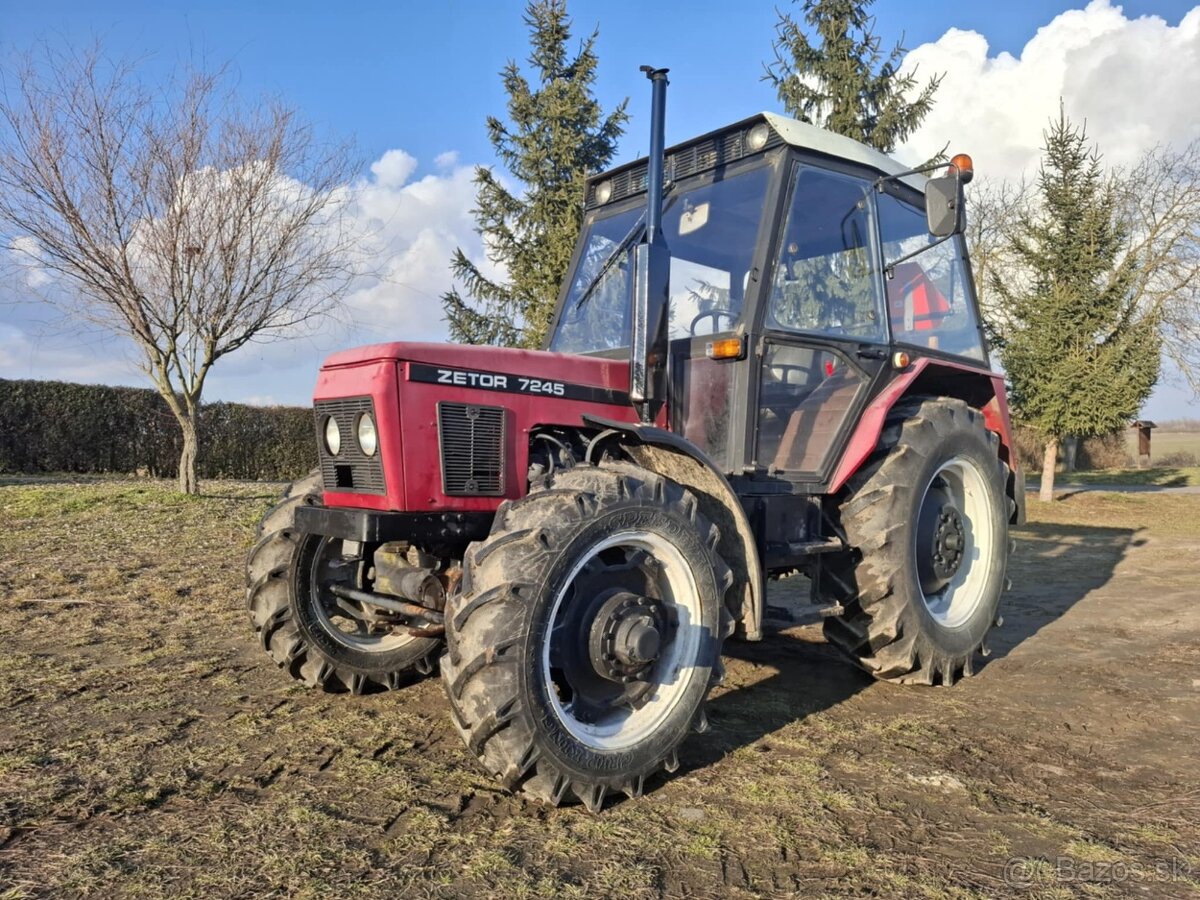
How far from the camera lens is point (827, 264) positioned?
4.19 metres

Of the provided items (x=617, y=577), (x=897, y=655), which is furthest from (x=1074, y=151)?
(x=617, y=577)

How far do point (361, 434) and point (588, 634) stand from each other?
1138 millimetres

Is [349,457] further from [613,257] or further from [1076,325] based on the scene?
[1076,325]

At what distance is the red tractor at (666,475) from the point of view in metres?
2.84

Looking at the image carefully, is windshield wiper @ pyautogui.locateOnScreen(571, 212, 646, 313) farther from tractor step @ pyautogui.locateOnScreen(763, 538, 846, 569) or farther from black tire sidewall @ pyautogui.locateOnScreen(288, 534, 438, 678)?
black tire sidewall @ pyautogui.locateOnScreen(288, 534, 438, 678)

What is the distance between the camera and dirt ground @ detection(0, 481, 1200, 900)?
2.33 meters

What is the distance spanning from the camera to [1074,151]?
51.1 ft

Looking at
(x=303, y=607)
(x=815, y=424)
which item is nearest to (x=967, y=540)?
(x=815, y=424)

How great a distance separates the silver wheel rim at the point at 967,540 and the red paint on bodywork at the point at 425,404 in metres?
2.26

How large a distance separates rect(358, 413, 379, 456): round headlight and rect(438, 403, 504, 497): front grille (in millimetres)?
247

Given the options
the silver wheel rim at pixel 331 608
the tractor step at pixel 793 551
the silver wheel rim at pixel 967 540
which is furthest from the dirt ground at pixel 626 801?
the tractor step at pixel 793 551

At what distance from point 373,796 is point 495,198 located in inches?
565

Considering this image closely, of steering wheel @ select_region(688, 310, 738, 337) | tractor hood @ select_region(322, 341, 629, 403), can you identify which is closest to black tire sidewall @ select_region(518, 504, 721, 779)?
tractor hood @ select_region(322, 341, 629, 403)

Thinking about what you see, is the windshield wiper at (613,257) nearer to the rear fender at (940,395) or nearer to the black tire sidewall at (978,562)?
the rear fender at (940,395)
